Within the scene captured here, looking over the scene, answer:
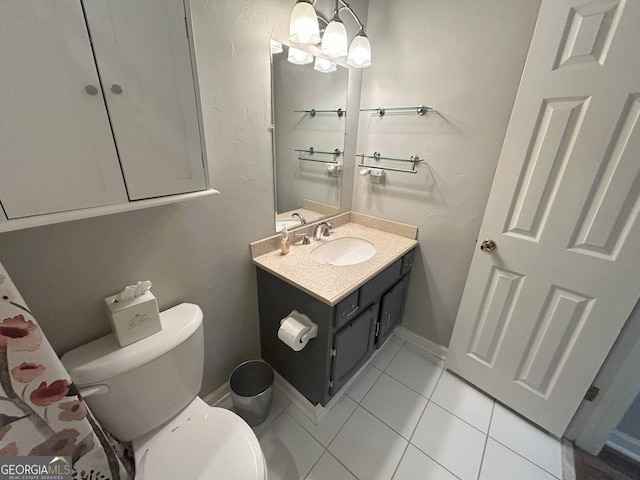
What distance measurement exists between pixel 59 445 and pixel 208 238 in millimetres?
726

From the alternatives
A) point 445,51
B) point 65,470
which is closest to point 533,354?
point 445,51

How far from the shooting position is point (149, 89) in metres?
0.68

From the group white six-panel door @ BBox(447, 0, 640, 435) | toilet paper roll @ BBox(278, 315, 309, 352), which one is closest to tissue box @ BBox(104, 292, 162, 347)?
toilet paper roll @ BBox(278, 315, 309, 352)

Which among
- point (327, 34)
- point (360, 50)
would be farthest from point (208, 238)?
point (360, 50)

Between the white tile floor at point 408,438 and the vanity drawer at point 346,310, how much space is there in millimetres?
Answer: 637

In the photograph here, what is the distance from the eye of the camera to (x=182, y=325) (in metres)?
0.95

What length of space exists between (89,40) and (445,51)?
1443 millimetres

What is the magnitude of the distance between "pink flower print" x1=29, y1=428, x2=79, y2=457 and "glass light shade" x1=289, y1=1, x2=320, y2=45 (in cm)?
149

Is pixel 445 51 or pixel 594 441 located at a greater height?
pixel 445 51

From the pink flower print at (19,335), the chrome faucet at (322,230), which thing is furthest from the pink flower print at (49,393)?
the chrome faucet at (322,230)

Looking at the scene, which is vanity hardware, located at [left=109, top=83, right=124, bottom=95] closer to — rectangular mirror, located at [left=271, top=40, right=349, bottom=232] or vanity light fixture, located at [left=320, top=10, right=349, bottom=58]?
rectangular mirror, located at [left=271, top=40, right=349, bottom=232]

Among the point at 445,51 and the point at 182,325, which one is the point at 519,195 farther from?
the point at 182,325

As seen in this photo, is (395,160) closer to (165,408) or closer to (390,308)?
(390,308)

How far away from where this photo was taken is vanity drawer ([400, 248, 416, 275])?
5.04ft
